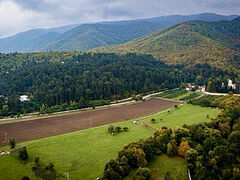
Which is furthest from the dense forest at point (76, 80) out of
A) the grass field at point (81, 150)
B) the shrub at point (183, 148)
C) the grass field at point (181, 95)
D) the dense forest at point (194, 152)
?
the shrub at point (183, 148)

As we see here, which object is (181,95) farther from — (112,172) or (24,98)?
(112,172)

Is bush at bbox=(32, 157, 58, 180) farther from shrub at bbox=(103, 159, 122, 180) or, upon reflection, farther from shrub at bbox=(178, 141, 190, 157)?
shrub at bbox=(178, 141, 190, 157)

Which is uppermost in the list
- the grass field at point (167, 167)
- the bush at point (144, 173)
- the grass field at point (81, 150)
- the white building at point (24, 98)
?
the white building at point (24, 98)

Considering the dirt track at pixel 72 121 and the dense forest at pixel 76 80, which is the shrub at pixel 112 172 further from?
the dense forest at pixel 76 80

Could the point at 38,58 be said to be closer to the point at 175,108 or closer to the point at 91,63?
the point at 91,63

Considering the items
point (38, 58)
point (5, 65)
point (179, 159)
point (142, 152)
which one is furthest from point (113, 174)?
point (38, 58)

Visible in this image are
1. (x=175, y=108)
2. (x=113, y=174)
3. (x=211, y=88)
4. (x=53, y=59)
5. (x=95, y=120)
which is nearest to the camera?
(x=113, y=174)
